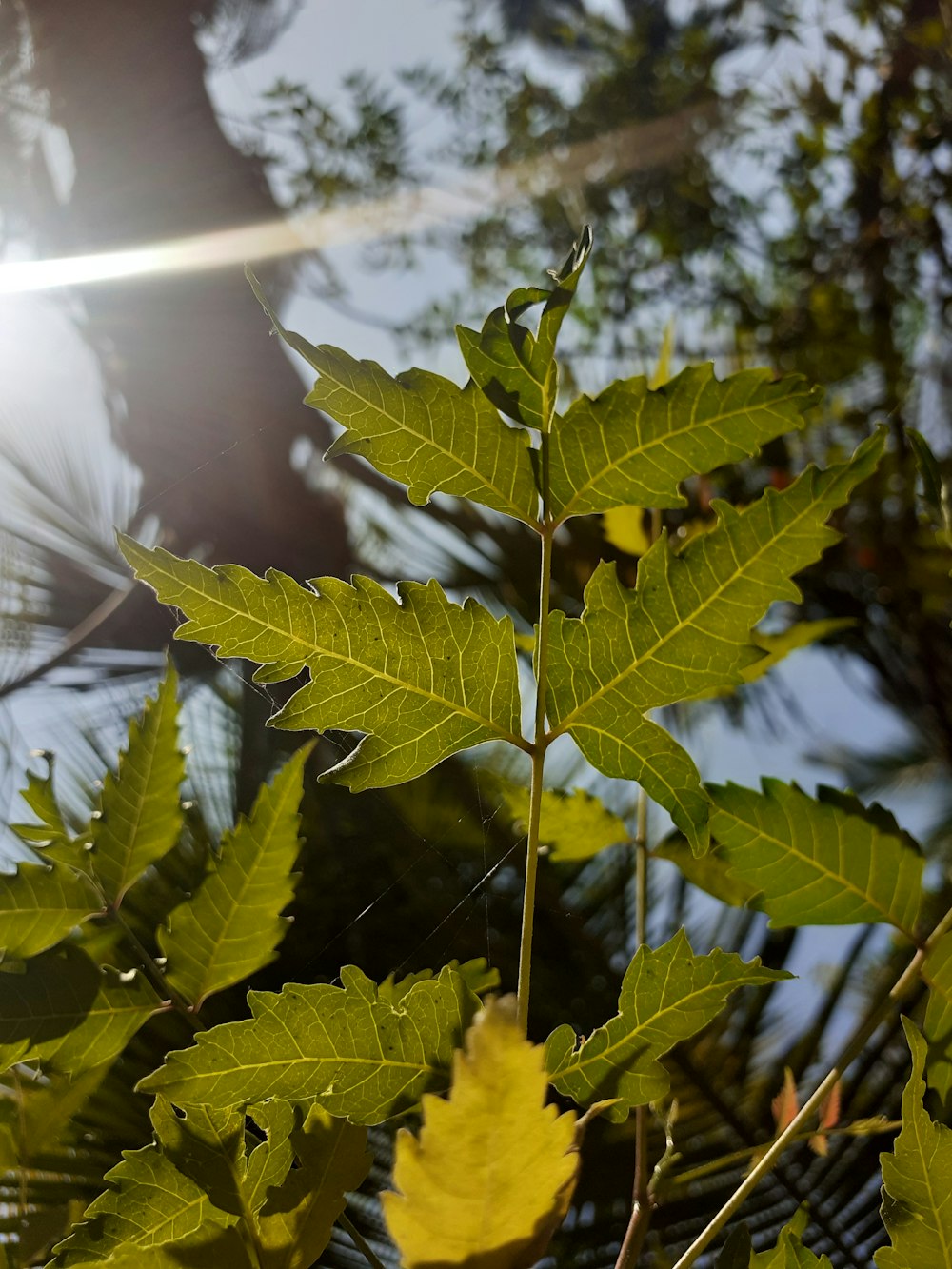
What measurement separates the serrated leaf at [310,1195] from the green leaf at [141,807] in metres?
0.12

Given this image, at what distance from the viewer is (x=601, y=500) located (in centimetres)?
31

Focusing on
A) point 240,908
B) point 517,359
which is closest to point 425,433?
point 517,359

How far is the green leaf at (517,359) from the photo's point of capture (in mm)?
279

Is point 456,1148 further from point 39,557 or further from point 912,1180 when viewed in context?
point 39,557

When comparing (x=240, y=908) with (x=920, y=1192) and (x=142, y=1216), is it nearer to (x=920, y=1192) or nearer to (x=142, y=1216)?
(x=142, y=1216)

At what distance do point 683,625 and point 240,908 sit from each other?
18 cm

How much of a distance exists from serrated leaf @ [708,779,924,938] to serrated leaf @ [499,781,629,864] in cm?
11

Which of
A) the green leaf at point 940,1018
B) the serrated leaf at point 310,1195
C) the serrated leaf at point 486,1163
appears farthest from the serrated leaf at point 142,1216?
the green leaf at point 940,1018

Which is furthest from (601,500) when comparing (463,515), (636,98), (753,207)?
(636,98)

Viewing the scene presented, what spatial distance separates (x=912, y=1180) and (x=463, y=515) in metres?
1.12

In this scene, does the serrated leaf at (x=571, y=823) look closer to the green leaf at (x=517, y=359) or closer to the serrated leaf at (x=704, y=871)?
the serrated leaf at (x=704, y=871)

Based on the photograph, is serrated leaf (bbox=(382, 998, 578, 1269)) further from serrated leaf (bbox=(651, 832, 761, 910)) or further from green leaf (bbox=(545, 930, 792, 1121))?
serrated leaf (bbox=(651, 832, 761, 910))

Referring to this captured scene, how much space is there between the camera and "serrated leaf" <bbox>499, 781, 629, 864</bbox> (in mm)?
428

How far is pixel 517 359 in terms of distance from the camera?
29 cm
